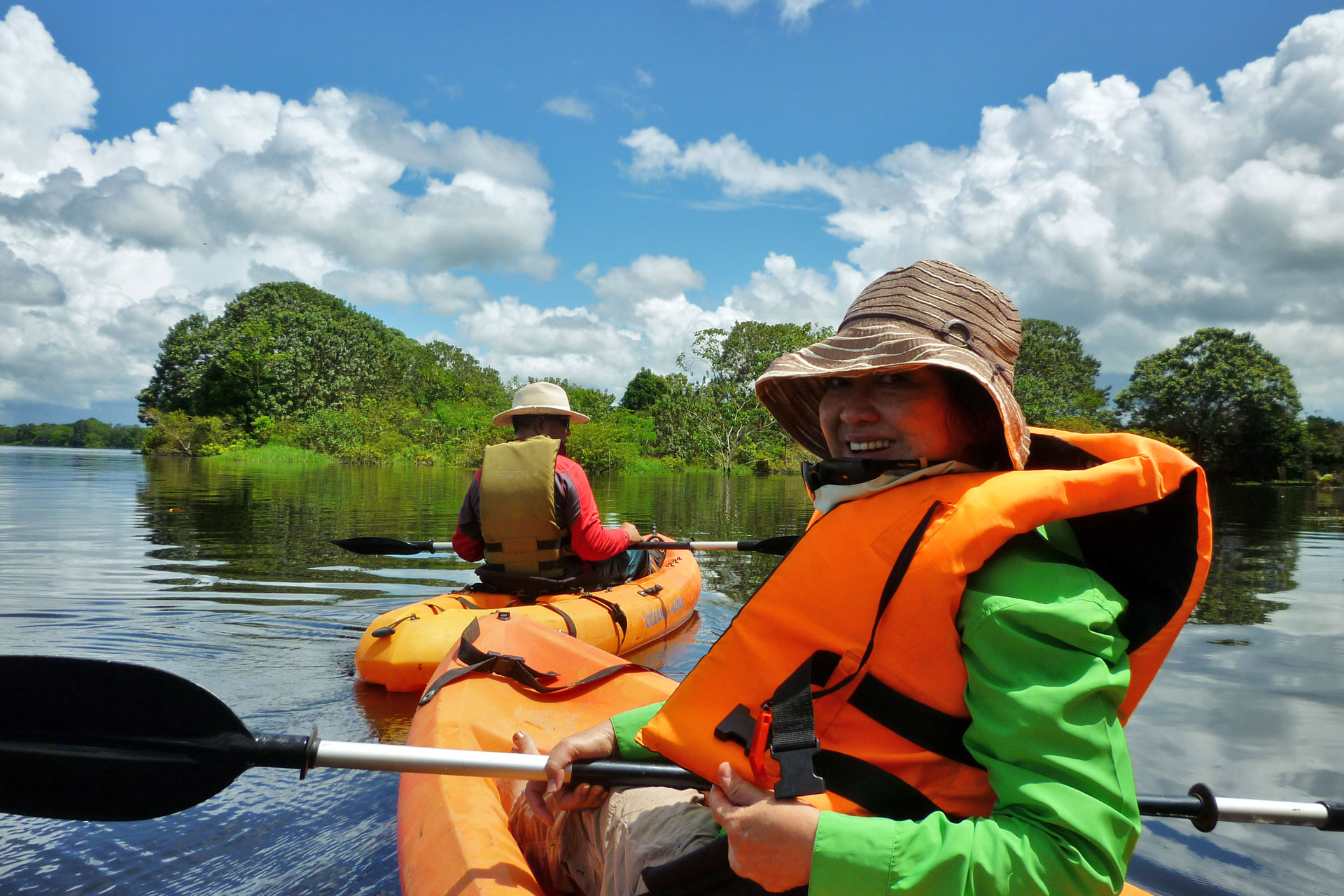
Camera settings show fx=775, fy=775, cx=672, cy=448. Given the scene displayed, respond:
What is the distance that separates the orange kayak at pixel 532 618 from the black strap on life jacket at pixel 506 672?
1.33ft

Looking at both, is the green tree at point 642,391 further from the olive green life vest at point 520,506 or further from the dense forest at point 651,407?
the olive green life vest at point 520,506

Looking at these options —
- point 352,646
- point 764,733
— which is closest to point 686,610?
point 352,646

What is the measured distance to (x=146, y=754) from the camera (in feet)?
5.72

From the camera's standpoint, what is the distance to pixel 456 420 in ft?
120

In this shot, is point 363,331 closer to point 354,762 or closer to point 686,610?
point 686,610

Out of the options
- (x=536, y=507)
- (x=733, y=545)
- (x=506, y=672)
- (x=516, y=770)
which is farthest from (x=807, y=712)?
(x=733, y=545)

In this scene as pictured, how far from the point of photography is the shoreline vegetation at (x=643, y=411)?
96.0 ft

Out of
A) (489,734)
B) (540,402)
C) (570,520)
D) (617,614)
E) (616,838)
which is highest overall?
(540,402)

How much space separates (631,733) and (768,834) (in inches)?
20.4

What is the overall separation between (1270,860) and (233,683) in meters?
4.65

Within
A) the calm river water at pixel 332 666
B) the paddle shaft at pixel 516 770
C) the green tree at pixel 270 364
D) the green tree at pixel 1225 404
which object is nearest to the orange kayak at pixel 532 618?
the calm river water at pixel 332 666

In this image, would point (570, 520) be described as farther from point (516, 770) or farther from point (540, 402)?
point (516, 770)

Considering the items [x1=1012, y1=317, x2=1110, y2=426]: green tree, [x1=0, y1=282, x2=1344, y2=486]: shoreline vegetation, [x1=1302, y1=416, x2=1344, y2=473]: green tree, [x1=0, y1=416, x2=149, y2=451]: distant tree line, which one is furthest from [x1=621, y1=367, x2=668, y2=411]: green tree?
[x1=0, y1=416, x2=149, y2=451]: distant tree line

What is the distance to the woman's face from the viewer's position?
4.50 feet
